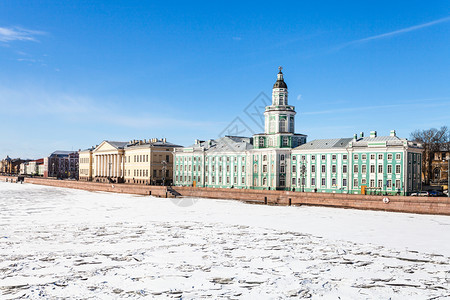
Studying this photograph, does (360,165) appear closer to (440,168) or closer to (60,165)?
(440,168)

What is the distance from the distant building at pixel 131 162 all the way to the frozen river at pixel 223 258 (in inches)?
1900

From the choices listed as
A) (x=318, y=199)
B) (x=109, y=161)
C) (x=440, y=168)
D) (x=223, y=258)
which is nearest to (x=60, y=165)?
(x=109, y=161)

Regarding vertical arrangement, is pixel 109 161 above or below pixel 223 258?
above

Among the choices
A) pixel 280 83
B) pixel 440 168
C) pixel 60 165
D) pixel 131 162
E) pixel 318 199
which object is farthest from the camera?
pixel 60 165

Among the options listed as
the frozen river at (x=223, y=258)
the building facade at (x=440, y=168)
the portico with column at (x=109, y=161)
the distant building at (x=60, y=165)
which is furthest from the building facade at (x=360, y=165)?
the distant building at (x=60, y=165)

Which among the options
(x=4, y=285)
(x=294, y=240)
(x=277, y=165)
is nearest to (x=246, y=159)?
(x=277, y=165)

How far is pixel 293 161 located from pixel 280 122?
21.2 ft

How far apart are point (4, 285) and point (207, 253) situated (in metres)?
9.47

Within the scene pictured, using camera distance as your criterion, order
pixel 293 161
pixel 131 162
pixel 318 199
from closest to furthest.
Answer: pixel 318 199, pixel 293 161, pixel 131 162

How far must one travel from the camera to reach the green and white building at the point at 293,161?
5522 cm

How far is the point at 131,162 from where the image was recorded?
101250 millimetres

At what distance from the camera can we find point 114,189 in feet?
252

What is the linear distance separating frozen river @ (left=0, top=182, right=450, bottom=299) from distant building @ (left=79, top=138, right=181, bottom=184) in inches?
1900

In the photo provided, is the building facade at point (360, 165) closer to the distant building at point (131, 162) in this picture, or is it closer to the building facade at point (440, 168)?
the distant building at point (131, 162)
